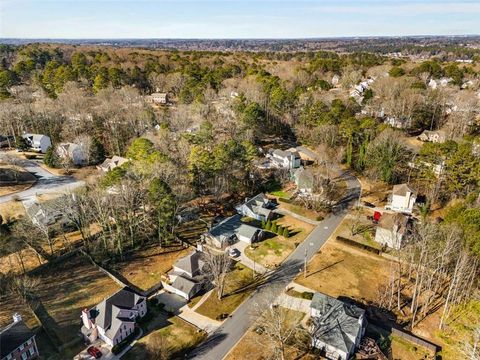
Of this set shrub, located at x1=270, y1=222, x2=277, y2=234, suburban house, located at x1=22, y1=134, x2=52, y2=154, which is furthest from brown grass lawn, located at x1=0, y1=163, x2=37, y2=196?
shrub, located at x1=270, y1=222, x2=277, y2=234

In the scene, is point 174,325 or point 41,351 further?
point 174,325

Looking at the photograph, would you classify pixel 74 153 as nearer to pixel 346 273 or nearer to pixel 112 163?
pixel 112 163

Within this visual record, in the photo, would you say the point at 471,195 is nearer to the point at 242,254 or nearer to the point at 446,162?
the point at 446,162

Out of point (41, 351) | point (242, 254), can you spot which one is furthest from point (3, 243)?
point (242, 254)

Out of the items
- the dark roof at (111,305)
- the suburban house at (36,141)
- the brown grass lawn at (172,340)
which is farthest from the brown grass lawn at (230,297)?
the suburban house at (36,141)

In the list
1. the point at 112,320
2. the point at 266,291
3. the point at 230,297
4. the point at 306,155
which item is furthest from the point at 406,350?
the point at 306,155

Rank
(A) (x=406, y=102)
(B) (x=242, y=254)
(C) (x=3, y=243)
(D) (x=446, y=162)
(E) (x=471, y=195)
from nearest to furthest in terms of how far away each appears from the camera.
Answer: (C) (x=3, y=243) < (B) (x=242, y=254) < (E) (x=471, y=195) < (D) (x=446, y=162) < (A) (x=406, y=102)
